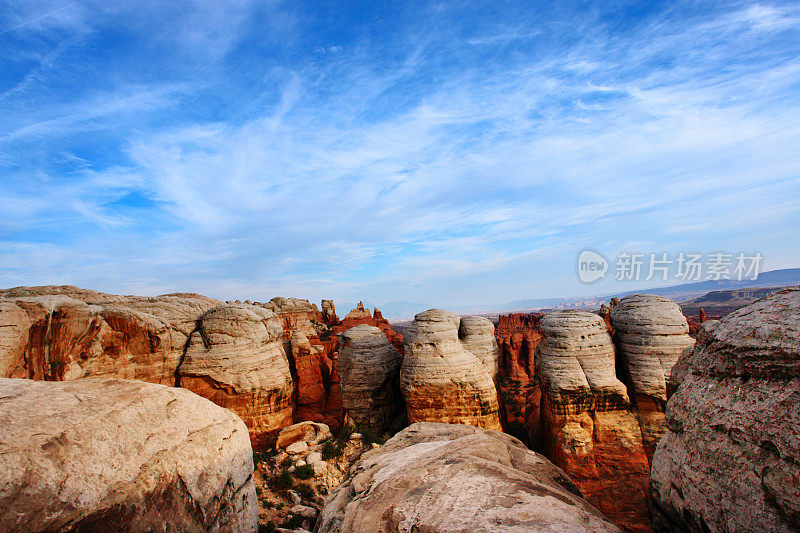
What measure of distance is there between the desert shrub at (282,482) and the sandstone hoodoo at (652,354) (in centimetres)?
1015

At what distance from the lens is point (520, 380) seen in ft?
106

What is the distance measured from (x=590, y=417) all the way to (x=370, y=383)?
7470 millimetres

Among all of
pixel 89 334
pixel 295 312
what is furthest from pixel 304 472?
pixel 295 312

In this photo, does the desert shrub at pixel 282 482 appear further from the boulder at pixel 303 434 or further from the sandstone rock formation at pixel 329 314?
the sandstone rock formation at pixel 329 314

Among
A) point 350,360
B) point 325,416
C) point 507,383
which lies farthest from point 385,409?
point 507,383

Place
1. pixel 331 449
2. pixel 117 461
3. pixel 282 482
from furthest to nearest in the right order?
pixel 331 449
pixel 282 482
pixel 117 461

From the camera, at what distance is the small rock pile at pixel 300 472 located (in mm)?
7934

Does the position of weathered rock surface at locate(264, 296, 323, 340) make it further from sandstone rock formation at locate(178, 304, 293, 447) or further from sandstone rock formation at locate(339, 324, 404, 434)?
sandstone rock formation at locate(178, 304, 293, 447)

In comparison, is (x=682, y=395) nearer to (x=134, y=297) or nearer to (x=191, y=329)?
(x=191, y=329)

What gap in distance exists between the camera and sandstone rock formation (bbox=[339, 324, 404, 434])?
45.6 ft

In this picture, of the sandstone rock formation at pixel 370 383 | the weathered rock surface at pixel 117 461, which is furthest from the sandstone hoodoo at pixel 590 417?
the weathered rock surface at pixel 117 461

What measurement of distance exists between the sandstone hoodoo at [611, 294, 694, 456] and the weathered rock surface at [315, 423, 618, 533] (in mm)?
7899

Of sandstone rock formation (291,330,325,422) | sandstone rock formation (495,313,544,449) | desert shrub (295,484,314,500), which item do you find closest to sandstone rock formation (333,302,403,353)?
sandstone rock formation (495,313,544,449)

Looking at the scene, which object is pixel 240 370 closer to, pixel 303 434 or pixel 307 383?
pixel 303 434
